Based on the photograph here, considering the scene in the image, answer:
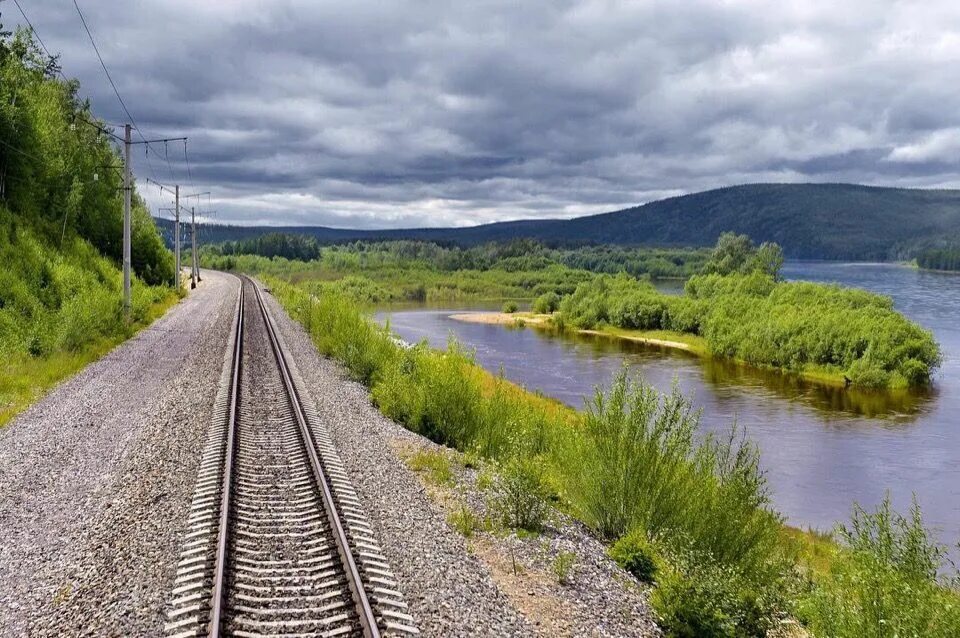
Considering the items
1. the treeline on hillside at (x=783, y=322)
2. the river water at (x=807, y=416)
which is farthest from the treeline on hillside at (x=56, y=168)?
the treeline on hillside at (x=783, y=322)

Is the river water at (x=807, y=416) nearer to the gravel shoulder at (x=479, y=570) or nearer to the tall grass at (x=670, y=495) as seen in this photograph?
the tall grass at (x=670, y=495)

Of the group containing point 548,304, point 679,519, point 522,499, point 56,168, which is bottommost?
point 548,304

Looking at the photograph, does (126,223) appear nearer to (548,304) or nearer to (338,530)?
(338,530)

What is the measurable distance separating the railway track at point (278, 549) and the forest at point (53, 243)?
745cm

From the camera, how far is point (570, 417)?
104 feet

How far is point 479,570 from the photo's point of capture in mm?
9242

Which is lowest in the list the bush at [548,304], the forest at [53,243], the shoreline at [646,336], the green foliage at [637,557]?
the shoreline at [646,336]

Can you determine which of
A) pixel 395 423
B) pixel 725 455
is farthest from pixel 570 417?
pixel 725 455

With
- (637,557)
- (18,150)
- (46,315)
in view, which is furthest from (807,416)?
(18,150)

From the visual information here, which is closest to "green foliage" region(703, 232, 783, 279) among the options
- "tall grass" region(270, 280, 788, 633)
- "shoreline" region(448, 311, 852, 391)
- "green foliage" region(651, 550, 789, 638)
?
"shoreline" region(448, 311, 852, 391)

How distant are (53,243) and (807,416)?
43765mm

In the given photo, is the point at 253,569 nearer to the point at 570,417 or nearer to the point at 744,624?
the point at 744,624

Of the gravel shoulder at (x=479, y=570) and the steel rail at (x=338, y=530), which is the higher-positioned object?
the steel rail at (x=338, y=530)

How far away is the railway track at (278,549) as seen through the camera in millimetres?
7465
